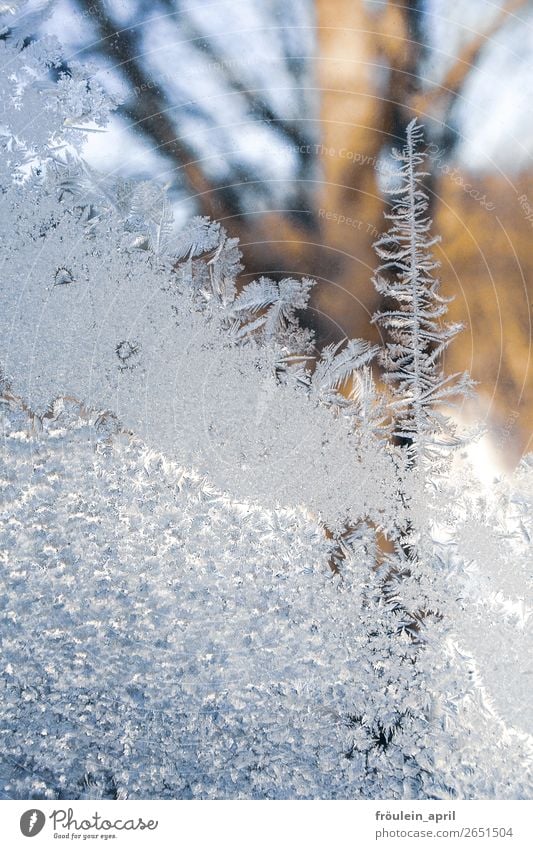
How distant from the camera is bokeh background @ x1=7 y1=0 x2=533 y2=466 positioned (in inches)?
27.3

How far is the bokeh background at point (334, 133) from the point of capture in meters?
0.69

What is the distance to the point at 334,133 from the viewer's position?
698mm

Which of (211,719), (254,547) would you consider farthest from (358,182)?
(211,719)

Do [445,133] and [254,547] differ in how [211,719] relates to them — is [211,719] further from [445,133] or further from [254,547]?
[445,133]

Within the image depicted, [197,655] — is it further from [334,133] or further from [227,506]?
[334,133]

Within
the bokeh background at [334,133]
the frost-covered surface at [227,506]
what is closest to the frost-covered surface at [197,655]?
the frost-covered surface at [227,506]

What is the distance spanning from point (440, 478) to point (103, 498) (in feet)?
1.33
